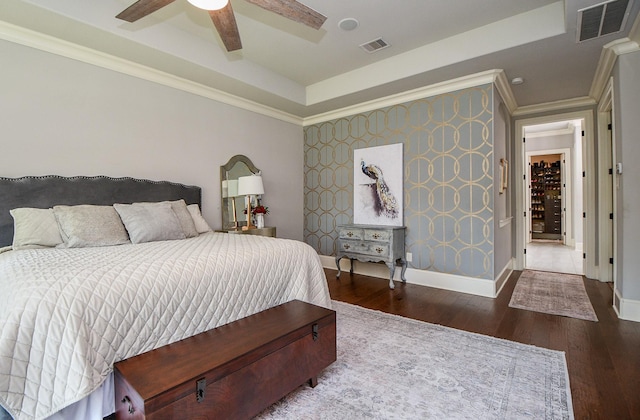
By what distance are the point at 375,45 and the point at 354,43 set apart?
9.5 inches

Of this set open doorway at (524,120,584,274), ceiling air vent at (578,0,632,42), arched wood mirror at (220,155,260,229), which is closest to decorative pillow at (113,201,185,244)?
arched wood mirror at (220,155,260,229)

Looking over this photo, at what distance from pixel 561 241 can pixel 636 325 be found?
6793mm

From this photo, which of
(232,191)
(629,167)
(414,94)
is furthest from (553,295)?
(232,191)

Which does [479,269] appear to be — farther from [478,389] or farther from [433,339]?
[478,389]

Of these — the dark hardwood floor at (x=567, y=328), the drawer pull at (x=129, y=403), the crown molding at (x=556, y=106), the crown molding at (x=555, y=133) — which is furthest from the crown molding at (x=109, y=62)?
the crown molding at (x=555, y=133)

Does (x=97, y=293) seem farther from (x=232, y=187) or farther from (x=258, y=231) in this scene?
(x=232, y=187)

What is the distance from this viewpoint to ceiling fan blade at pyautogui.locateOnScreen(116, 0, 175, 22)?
6.28 ft

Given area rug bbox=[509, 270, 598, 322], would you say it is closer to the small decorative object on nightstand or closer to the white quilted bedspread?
the white quilted bedspread

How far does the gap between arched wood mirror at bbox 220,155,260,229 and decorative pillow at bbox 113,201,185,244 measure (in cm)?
118

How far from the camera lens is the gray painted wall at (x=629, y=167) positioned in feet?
8.88

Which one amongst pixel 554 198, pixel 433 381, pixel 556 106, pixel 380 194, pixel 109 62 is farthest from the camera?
pixel 554 198

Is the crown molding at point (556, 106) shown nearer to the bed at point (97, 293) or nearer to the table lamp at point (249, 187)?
the table lamp at point (249, 187)

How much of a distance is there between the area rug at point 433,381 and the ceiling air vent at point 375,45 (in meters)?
2.93

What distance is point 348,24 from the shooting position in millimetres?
2938
